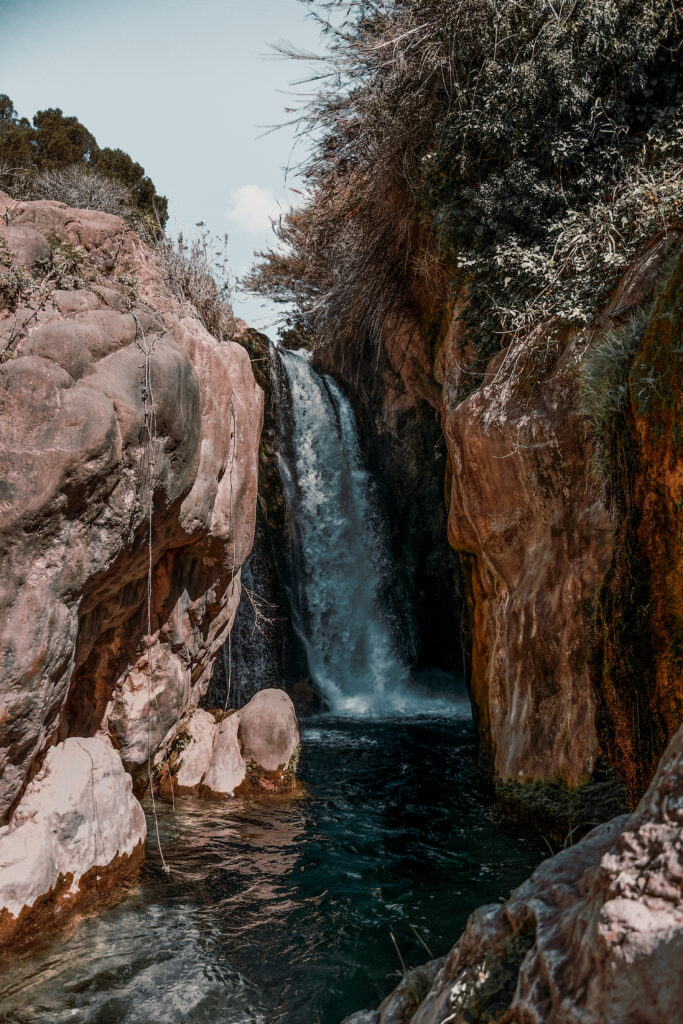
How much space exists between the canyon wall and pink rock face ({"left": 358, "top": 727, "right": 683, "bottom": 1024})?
2.82 m

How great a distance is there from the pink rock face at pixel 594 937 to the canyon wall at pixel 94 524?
2.82 metres

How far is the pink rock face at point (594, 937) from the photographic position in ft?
4.35

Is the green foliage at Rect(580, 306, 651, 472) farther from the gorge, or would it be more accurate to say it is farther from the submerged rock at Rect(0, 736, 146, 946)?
the submerged rock at Rect(0, 736, 146, 946)

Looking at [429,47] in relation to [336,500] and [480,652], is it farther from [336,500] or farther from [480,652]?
[336,500]

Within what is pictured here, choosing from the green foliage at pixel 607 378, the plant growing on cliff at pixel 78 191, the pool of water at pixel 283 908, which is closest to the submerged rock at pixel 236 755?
the pool of water at pixel 283 908

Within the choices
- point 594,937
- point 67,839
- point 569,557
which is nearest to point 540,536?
point 569,557

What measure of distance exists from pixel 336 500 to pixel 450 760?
611cm

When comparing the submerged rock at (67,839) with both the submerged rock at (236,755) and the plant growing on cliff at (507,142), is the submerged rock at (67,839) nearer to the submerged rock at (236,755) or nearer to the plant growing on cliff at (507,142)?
the submerged rock at (236,755)

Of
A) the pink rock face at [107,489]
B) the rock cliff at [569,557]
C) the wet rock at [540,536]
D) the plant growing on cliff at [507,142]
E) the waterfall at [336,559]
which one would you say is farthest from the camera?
the waterfall at [336,559]

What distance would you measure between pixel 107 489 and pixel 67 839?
2101 millimetres

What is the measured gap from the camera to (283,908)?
15.2 feet

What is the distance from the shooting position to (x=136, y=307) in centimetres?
527

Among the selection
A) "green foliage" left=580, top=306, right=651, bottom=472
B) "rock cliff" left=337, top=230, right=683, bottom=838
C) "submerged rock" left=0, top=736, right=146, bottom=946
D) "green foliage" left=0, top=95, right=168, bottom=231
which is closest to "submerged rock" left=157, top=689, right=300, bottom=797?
"submerged rock" left=0, top=736, right=146, bottom=946

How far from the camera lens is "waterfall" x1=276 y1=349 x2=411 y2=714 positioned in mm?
12289
